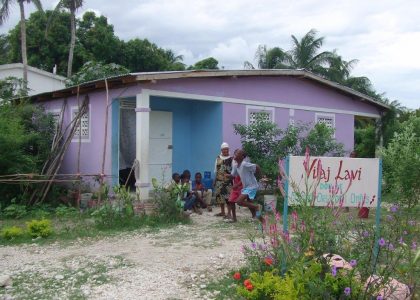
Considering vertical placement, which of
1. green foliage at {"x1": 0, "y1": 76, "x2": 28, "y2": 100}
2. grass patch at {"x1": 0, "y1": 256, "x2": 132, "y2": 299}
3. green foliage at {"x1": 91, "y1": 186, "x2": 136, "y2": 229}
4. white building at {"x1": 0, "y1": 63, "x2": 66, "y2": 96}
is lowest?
grass patch at {"x1": 0, "y1": 256, "x2": 132, "y2": 299}

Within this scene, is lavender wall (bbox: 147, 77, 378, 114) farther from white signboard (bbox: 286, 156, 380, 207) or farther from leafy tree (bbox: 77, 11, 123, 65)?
leafy tree (bbox: 77, 11, 123, 65)

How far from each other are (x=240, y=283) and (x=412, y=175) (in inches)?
122

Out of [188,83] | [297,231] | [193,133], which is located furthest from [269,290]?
[193,133]

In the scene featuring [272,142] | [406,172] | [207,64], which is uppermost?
[207,64]

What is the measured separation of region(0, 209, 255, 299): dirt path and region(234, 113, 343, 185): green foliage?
292 cm

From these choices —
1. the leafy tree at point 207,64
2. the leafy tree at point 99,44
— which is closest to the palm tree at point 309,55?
the leafy tree at point 207,64

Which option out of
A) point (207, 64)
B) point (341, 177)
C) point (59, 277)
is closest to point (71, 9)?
point (207, 64)

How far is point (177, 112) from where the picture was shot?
479 inches

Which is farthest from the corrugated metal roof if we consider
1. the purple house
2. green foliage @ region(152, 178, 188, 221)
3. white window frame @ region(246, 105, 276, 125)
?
green foliage @ region(152, 178, 188, 221)

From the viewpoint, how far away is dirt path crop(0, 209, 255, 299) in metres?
4.94

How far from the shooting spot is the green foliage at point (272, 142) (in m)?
10.6

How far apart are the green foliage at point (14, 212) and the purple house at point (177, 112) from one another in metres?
2.02

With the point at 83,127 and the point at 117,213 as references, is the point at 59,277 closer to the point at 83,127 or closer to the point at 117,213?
the point at 117,213

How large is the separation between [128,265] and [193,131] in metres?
6.74
